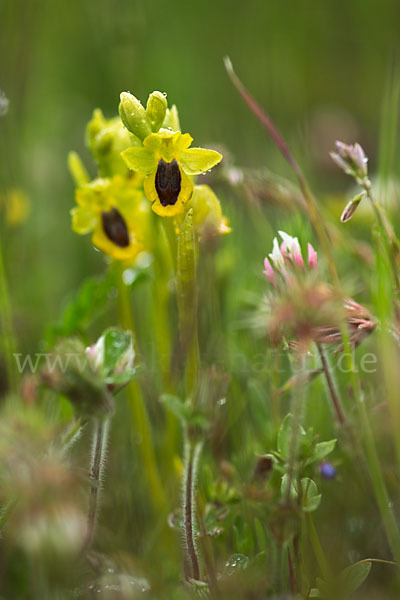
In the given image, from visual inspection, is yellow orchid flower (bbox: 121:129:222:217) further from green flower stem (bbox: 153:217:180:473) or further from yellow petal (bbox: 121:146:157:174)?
green flower stem (bbox: 153:217:180:473)

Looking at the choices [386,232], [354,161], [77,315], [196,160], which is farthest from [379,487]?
[77,315]

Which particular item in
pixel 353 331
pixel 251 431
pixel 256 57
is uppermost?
pixel 256 57

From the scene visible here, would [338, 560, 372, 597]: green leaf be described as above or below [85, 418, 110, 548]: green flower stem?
below

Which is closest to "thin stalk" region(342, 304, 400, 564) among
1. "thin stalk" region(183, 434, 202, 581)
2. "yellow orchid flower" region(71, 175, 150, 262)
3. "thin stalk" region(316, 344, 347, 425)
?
"thin stalk" region(316, 344, 347, 425)

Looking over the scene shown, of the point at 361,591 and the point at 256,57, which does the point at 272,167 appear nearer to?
the point at 256,57

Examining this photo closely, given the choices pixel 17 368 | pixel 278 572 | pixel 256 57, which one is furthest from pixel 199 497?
pixel 256 57
